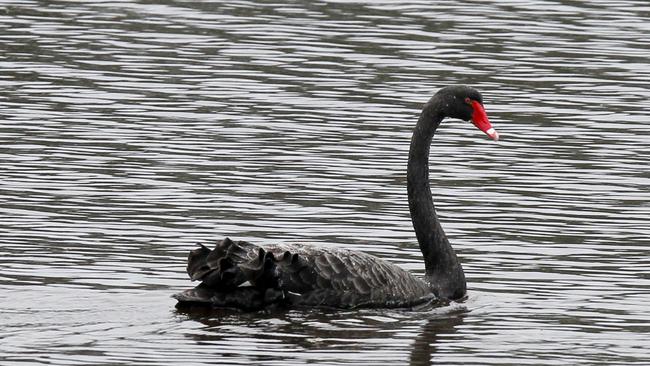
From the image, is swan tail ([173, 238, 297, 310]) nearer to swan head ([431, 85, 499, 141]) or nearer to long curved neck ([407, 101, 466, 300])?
long curved neck ([407, 101, 466, 300])

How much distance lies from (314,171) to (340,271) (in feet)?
18.2

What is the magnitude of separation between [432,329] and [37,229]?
402 centimetres

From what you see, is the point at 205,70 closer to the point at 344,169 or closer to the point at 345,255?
the point at 344,169

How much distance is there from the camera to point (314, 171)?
17.9 meters

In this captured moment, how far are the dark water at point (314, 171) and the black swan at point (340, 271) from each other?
0.15 metres

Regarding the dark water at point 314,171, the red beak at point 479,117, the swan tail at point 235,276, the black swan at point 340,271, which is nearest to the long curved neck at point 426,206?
the black swan at point 340,271

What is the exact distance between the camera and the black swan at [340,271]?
39.5 ft

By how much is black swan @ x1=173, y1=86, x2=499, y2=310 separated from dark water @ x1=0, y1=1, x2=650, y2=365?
151mm

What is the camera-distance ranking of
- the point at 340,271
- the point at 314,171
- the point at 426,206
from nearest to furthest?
the point at 340,271 → the point at 426,206 → the point at 314,171

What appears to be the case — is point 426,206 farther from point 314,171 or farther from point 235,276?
point 314,171

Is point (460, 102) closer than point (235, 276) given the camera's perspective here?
No

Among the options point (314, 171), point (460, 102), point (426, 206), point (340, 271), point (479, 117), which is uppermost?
point (460, 102)

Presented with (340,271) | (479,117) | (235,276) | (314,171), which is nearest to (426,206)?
(479,117)

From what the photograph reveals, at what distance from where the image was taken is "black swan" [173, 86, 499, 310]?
12.0 meters
